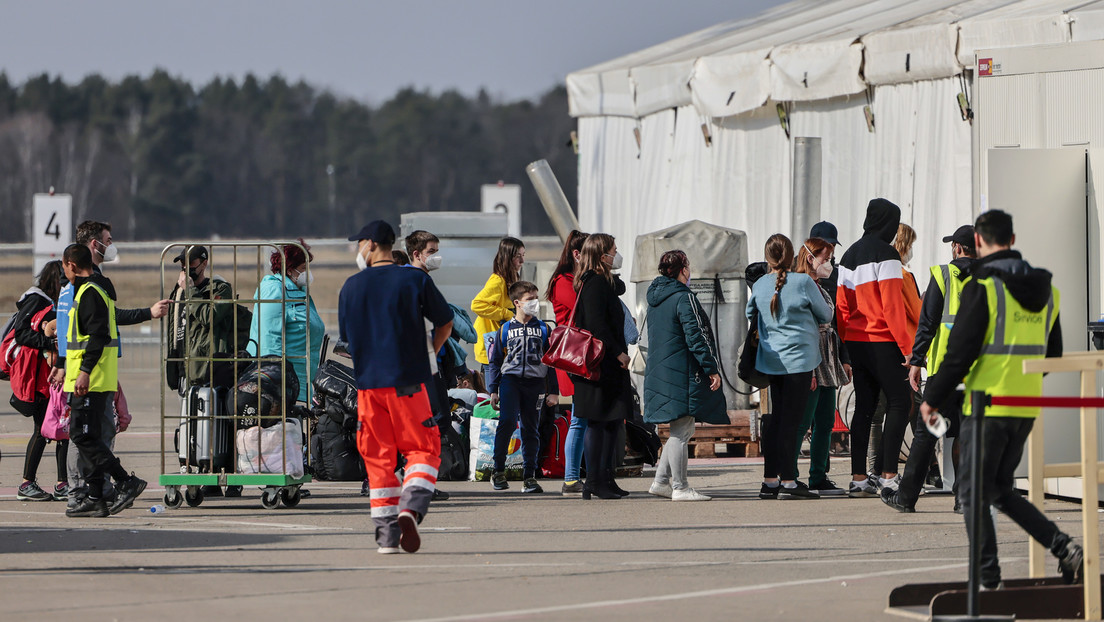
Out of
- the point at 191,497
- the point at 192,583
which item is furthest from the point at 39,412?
the point at 192,583

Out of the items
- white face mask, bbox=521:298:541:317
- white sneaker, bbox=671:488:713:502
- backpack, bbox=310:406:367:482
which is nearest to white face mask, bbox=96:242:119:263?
backpack, bbox=310:406:367:482

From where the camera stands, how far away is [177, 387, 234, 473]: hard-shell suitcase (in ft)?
35.0

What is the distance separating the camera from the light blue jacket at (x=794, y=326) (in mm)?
10906

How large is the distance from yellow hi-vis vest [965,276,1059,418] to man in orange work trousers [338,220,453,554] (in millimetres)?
2832

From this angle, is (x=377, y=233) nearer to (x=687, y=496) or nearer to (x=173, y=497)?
(x=173, y=497)

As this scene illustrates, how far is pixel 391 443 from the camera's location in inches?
343

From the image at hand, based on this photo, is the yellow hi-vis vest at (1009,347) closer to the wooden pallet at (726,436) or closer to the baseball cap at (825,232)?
the baseball cap at (825,232)

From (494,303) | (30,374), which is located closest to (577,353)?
(494,303)

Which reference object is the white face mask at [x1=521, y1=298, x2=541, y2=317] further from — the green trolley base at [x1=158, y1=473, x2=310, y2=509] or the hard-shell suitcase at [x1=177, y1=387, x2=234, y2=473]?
the hard-shell suitcase at [x1=177, y1=387, x2=234, y2=473]

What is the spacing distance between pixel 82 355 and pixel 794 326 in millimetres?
4422

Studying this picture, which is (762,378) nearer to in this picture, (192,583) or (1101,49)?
(1101,49)

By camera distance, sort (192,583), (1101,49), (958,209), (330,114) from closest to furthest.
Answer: (192,583)
(1101,49)
(958,209)
(330,114)

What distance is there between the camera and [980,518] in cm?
670

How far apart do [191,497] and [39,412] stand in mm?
1433
